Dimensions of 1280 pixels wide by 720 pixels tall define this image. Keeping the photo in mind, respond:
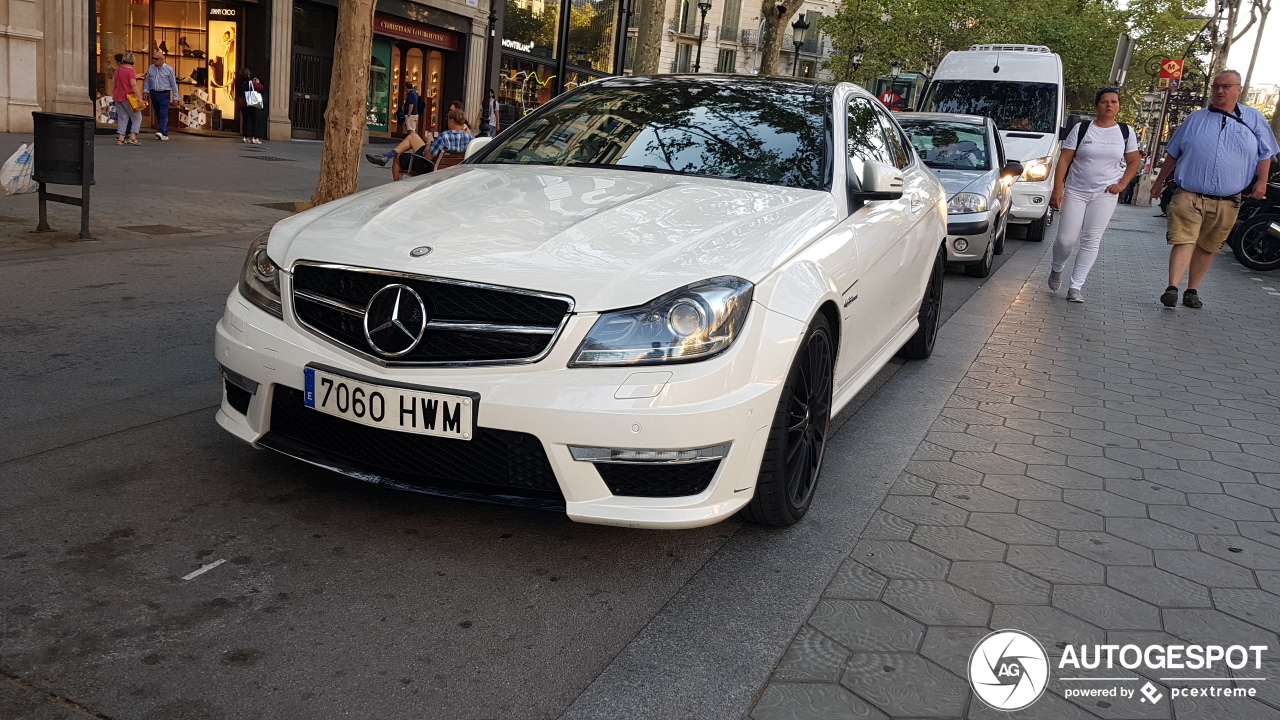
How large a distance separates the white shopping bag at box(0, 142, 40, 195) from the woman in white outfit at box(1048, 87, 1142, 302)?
841 cm

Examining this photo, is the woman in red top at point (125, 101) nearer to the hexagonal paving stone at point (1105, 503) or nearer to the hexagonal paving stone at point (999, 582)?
the hexagonal paving stone at point (1105, 503)

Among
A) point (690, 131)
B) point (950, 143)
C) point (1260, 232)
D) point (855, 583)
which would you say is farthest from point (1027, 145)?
point (855, 583)

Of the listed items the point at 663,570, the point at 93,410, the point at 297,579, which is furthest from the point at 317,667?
the point at 93,410

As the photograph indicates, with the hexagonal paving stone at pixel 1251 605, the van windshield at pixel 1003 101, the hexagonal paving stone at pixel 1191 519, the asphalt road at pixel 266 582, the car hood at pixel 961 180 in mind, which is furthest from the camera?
the van windshield at pixel 1003 101

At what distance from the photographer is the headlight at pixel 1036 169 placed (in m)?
14.8

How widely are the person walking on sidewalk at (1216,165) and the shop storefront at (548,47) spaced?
81.7 ft

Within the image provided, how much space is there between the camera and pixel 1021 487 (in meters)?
4.31

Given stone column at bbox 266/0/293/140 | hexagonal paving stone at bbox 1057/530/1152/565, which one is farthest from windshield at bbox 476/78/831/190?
stone column at bbox 266/0/293/140

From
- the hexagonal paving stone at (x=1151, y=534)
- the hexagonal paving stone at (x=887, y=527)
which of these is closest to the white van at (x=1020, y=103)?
the hexagonal paving stone at (x=1151, y=534)

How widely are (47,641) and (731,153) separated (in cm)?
294

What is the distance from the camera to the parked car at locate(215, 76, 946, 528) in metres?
2.95

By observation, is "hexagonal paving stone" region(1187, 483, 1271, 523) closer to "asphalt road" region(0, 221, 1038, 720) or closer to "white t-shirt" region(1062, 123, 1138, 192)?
"asphalt road" region(0, 221, 1038, 720)

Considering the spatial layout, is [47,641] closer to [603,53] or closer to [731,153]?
[731,153]

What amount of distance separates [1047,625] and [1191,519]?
1376mm
